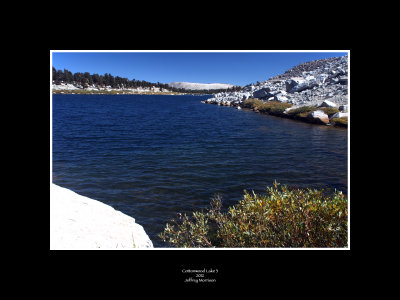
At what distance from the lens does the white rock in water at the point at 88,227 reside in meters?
6.69

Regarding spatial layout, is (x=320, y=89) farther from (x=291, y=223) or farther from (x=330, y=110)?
(x=291, y=223)

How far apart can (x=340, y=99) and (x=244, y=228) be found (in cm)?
3729

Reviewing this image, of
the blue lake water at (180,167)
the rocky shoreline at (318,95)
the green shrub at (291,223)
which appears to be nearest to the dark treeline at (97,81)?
the rocky shoreline at (318,95)

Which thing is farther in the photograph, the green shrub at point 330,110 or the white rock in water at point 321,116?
the green shrub at point 330,110

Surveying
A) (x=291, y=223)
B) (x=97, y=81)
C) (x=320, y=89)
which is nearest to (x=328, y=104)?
(x=320, y=89)

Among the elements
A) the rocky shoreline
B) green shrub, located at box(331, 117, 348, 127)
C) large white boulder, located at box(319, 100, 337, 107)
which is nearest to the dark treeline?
the rocky shoreline

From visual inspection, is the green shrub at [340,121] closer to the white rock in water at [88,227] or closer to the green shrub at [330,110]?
the green shrub at [330,110]

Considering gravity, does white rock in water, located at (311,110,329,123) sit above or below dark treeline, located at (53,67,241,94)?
below

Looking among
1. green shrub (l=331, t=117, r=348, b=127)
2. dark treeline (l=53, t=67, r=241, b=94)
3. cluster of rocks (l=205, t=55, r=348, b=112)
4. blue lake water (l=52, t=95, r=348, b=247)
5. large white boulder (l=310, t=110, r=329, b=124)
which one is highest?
dark treeline (l=53, t=67, r=241, b=94)

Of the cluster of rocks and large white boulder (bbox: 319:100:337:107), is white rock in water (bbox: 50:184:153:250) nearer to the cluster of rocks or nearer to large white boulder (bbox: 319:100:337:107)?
the cluster of rocks

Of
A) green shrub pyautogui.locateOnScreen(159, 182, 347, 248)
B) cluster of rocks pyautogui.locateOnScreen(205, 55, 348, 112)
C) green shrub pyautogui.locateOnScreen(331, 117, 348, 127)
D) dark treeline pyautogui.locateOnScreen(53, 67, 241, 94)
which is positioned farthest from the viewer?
dark treeline pyautogui.locateOnScreen(53, 67, 241, 94)

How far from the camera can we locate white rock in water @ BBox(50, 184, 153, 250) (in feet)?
21.9

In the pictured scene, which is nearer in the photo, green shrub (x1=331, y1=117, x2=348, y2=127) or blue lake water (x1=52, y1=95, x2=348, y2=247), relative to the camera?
blue lake water (x1=52, y1=95, x2=348, y2=247)
